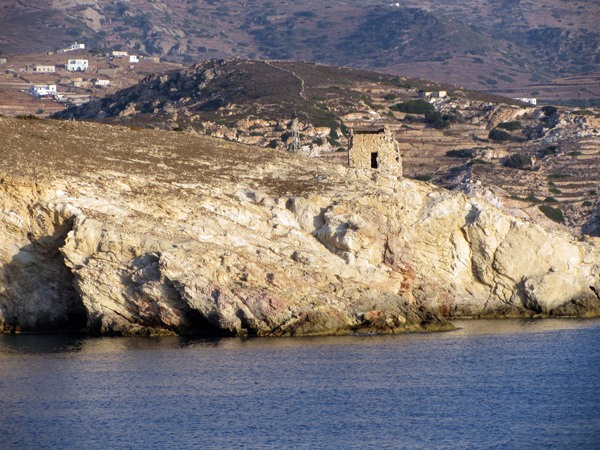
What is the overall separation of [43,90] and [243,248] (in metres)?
147

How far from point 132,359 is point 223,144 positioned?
66.7 ft

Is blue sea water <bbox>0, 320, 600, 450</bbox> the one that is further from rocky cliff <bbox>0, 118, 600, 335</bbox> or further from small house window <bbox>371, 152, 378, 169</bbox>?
small house window <bbox>371, 152, 378, 169</bbox>

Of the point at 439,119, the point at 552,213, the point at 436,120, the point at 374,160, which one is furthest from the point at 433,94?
the point at 374,160

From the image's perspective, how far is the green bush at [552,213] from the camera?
8281cm

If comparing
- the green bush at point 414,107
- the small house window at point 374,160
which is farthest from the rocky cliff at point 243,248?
the green bush at point 414,107

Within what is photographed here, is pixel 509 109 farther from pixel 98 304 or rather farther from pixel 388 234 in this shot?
pixel 98 304

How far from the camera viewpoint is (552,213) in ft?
275

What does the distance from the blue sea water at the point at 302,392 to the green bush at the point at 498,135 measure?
75431 millimetres

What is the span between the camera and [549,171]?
317ft

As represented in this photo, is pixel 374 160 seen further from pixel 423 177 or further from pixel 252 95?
pixel 252 95

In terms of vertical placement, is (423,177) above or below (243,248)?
above

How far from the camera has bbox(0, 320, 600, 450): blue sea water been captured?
25844 mm

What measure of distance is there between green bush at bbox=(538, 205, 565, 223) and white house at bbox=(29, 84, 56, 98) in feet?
368

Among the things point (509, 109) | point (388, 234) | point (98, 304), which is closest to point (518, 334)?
point (388, 234)
